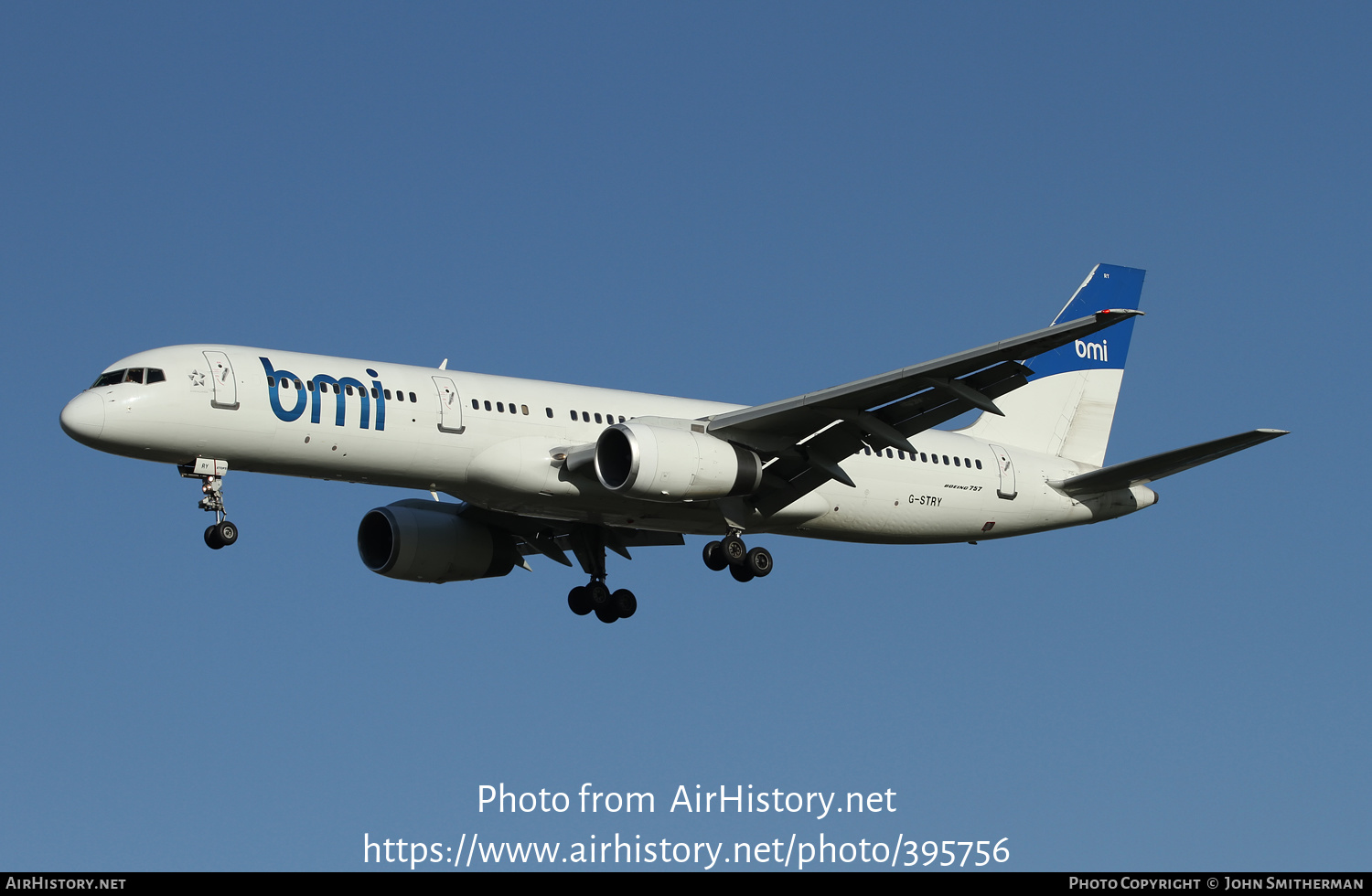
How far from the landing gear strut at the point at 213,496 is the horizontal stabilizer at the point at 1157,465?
19.6 meters

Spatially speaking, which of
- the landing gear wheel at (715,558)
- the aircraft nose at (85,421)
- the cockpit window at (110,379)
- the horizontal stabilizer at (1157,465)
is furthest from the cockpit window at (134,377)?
the horizontal stabilizer at (1157,465)

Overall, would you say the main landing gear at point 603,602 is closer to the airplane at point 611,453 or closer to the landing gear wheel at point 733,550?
the airplane at point 611,453

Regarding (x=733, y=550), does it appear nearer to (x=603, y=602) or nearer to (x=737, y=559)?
(x=737, y=559)

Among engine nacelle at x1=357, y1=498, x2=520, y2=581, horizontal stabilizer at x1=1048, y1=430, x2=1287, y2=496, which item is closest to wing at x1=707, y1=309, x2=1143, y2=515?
horizontal stabilizer at x1=1048, y1=430, x2=1287, y2=496

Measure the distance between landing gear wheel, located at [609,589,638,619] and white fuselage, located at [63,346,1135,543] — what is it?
3.52 meters

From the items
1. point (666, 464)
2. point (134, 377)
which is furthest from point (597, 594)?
point (134, 377)

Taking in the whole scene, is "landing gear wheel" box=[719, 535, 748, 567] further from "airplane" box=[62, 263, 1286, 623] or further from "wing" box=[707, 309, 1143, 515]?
"wing" box=[707, 309, 1143, 515]

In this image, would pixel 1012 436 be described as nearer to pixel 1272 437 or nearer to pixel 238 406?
pixel 1272 437

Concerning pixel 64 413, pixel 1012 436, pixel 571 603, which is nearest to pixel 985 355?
pixel 1012 436

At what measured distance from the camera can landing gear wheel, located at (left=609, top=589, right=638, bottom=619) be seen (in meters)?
39.9

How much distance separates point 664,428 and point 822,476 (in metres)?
3.95

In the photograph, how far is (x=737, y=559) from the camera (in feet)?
118

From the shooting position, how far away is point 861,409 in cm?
3397

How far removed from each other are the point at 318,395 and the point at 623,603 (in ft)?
35.2
